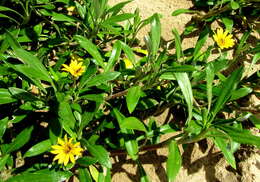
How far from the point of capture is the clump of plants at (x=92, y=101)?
5.65ft

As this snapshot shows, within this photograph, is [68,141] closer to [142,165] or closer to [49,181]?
[49,181]

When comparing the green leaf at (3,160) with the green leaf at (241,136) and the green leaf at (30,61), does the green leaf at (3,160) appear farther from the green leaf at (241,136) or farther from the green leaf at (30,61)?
the green leaf at (241,136)

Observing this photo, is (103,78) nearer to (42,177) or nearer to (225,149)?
(42,177)

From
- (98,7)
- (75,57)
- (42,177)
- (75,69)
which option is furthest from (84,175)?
(98,7)

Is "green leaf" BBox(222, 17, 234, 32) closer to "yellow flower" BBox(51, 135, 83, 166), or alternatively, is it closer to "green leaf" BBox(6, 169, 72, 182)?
"yellow flower" BBox(51, 135, 83, 166)

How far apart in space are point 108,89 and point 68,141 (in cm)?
42

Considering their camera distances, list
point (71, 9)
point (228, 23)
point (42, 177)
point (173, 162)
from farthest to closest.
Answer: point (228, 23) < point (71, 9) < point (173, 162) < point (42, 177)

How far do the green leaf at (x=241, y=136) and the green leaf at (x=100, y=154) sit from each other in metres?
0.65

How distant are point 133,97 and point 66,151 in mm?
474

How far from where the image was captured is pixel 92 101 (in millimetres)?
1951

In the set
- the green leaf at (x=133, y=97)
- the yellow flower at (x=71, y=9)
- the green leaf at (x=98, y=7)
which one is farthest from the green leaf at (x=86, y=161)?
the yellow flower at (x=71, y=9)

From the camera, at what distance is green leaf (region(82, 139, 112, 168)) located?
165 centimetres

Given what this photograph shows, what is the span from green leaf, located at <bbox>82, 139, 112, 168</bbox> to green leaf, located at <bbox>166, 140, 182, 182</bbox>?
32 centimetres

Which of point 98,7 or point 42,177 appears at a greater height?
point 98,7
